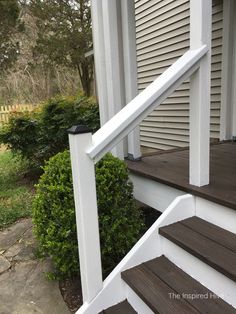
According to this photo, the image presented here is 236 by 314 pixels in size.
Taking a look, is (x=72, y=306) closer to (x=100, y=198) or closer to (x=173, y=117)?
(x=100, y=198)

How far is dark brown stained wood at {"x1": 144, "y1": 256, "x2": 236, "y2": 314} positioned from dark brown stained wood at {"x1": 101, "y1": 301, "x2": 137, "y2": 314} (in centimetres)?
24

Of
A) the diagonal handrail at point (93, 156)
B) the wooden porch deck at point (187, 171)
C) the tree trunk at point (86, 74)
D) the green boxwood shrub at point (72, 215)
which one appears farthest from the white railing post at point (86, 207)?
the tree trunk at point (86, 74)

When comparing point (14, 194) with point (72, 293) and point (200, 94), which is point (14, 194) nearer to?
point (72, 293)

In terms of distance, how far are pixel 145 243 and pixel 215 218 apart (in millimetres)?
440

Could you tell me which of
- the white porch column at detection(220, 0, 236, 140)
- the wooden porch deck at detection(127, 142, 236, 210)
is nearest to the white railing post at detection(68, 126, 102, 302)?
the wooden porch deck at detection(127, 142, 236, 210)

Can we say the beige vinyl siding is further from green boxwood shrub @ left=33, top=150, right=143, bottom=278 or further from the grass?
the grass

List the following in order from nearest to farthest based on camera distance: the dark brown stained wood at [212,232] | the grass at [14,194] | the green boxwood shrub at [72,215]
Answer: the dark brown stained wood at [212,232] < the green boxwood shrub at [72,215] < the grass at [14,194]

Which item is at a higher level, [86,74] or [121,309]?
[86,74]

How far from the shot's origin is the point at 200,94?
1.89m

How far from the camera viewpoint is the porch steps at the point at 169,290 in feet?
4.67

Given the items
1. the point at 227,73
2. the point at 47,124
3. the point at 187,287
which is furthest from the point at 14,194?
the point at 187,287

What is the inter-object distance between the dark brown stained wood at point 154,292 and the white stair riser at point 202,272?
0.17m

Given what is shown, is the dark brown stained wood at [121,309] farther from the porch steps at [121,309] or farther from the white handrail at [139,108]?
the white handrail at [139,108]

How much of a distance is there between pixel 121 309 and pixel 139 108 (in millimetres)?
1122
